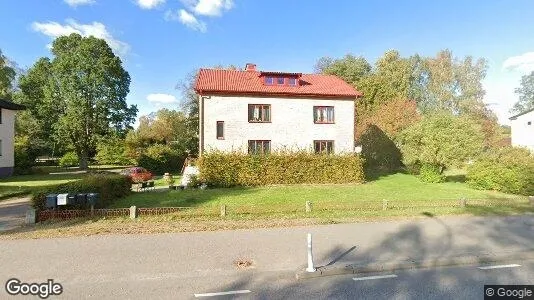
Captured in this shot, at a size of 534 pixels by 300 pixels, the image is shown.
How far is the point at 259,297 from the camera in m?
5.38

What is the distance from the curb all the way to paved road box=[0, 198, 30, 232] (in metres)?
9.98

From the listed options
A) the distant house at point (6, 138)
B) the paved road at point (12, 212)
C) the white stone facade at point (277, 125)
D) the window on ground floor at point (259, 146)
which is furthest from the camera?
the distant house at point (6, 138)

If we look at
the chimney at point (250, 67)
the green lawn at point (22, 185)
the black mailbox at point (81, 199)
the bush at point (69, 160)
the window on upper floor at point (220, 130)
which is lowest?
the green lawn at point (22, 185)

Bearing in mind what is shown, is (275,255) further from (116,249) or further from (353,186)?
(353,186)

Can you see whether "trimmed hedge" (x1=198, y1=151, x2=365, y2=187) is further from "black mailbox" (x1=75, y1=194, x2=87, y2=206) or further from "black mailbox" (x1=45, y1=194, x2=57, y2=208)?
"black mailbox" (x1=45, y1=194, x2=57, y2=208)

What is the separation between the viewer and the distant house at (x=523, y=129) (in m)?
37.4

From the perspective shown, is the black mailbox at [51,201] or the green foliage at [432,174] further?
the green foliage at [432,174]

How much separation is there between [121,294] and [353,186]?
17372 mm

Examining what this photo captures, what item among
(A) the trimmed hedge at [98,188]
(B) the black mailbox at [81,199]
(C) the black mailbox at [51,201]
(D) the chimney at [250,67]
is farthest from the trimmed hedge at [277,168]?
(D) the chimney at [250,67]

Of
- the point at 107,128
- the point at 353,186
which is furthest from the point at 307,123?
the point at 107,128

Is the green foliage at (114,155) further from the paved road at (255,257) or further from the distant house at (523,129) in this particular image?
the distant house at (523,129)

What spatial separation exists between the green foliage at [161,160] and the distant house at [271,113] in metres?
13.8

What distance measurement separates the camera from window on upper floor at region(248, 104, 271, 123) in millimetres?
23688

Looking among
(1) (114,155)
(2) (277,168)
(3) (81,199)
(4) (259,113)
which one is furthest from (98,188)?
(1) (114,155)
